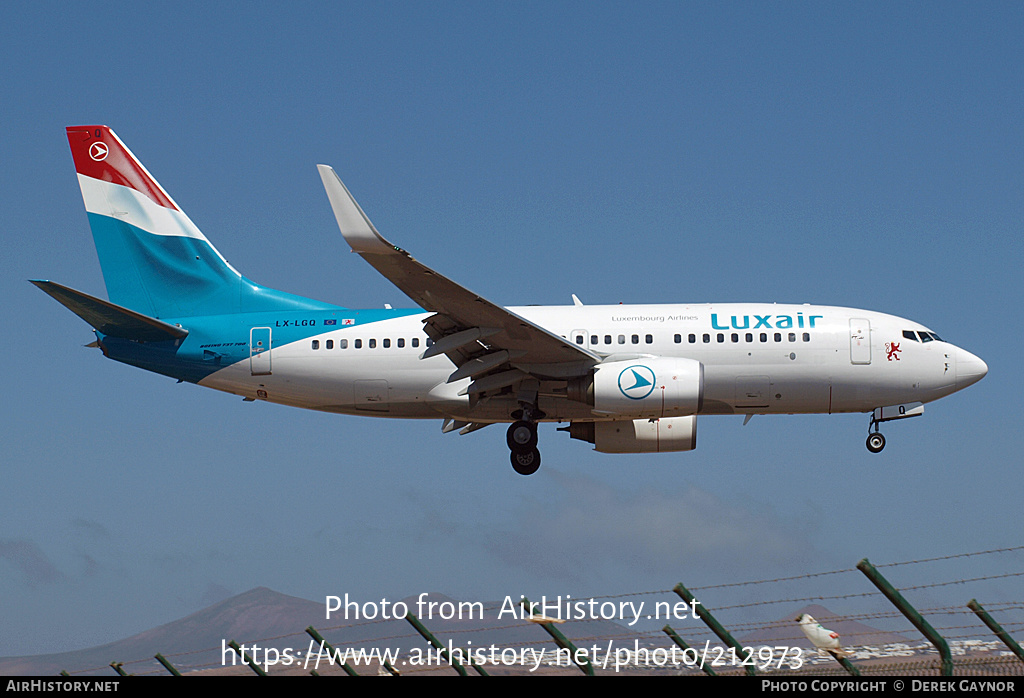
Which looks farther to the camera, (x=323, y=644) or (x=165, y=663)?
(x=165, y=663)

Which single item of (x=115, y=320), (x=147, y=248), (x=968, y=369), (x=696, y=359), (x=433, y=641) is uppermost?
(x=147, y=248)

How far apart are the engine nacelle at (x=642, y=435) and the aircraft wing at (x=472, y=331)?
3477mm

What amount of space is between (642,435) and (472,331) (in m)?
6.69

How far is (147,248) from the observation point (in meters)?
32.3

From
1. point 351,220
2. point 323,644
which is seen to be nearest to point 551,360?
point 351,220

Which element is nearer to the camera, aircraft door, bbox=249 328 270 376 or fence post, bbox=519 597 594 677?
fence post, bbox=519 597 594 677

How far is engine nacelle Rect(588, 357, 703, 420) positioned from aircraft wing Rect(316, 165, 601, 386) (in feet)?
3.13

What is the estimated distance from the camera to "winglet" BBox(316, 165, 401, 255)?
21516mm

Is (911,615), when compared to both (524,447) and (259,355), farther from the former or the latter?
(259,355)

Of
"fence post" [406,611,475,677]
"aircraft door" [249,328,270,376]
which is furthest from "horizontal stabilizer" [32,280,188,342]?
"fence post" [406,611,475,677]

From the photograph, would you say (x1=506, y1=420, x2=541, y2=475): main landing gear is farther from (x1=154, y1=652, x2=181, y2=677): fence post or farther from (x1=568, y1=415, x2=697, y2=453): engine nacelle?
(x1=154, y1=652, x2=181, y2=677): fence post

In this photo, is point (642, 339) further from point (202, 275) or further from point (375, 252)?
point (202, 275)

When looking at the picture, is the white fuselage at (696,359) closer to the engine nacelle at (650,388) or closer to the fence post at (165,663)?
the engine nacelle at (650,388)
